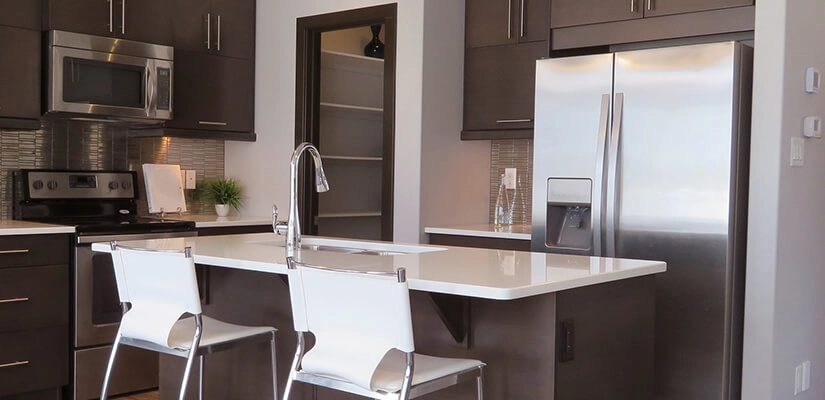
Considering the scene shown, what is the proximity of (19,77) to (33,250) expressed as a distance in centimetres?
86

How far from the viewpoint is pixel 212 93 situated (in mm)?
4820

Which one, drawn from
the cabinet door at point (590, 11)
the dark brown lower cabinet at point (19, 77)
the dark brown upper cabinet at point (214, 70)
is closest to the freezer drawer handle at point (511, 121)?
the cabinet door at point (590, 11)

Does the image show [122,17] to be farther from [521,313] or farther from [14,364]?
[521,313]

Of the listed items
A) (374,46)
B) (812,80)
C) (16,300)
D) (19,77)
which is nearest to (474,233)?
(812,80)

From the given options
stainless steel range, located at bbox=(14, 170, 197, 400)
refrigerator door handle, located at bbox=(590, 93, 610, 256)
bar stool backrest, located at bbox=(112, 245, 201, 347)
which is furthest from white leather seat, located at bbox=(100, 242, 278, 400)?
refrigerator door handle, located at bbox=(590, 93, 610, 256)

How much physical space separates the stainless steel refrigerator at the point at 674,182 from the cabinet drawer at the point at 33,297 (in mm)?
2258

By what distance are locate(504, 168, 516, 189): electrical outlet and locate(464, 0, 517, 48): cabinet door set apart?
0.70 metres

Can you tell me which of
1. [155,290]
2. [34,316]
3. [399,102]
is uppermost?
[399,102]

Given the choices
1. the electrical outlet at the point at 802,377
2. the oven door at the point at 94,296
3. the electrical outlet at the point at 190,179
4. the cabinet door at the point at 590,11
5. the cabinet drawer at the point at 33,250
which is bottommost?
the electrical outlet at the point at 802,377

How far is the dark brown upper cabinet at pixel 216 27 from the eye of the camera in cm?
464

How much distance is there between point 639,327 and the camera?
2.64 m

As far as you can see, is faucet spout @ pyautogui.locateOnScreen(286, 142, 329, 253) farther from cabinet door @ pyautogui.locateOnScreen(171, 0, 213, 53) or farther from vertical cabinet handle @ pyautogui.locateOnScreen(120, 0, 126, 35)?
cabinet door @ pyautogui.locateOnScreen(171, 0, 213, 53)

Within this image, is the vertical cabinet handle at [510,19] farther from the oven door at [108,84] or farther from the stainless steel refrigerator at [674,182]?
the oven door at [108,84]

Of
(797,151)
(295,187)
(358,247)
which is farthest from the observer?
(797,151)
